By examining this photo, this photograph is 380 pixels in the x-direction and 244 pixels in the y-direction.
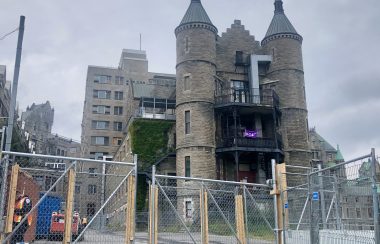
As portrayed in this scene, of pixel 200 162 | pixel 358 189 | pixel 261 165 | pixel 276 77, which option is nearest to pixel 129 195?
pixel 358 189

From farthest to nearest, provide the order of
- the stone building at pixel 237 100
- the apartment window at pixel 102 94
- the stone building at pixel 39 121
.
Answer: the stone building at pixel 39 121
the apartment window at pixel 102 94
the stone building at pixel 237 100

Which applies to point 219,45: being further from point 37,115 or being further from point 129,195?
point 37,115

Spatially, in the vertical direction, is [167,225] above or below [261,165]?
below

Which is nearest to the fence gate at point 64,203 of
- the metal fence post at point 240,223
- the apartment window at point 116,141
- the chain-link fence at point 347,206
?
the metal fence post at point 240,223

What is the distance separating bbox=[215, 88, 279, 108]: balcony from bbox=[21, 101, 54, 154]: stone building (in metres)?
54.6

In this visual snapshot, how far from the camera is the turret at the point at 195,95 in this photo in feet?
111

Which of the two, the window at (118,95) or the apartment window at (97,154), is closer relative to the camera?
the apartment window at (97,154)

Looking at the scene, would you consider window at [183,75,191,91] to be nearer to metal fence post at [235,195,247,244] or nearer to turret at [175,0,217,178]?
turret at [175,0,217,178]

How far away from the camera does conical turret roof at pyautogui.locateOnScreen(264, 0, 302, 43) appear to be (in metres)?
38.6

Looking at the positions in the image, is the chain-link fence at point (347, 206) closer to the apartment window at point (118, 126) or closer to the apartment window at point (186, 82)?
the apartment window at point (186, 82)

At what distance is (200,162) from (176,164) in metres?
2.64

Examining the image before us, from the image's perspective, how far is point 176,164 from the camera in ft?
115

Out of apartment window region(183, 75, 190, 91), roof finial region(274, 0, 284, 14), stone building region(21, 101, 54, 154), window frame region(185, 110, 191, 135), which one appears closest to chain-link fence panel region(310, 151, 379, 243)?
window frame region(185, 110, 191, 135)

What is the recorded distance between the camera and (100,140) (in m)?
73.8
